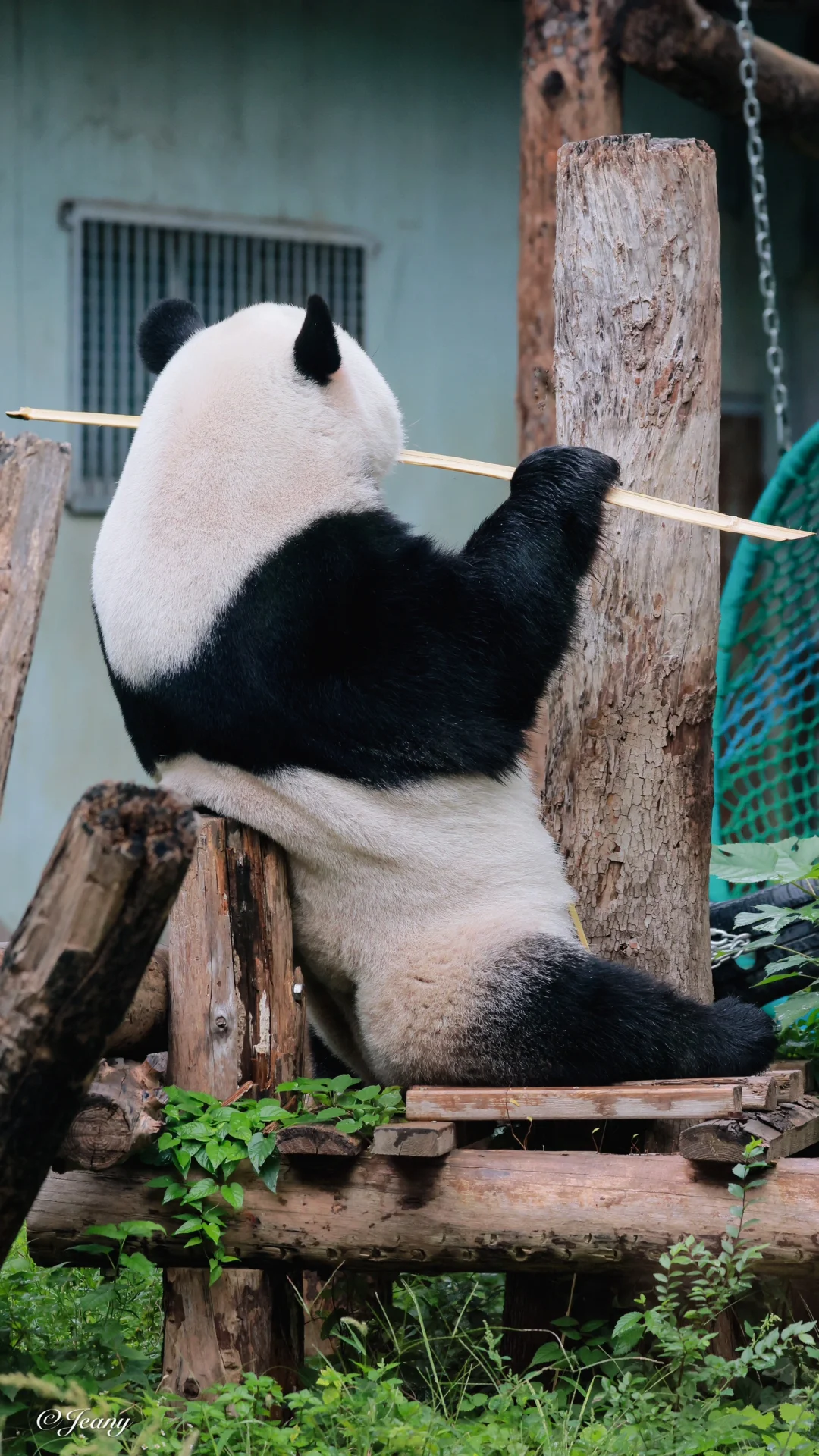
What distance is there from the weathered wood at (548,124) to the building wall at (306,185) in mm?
1656

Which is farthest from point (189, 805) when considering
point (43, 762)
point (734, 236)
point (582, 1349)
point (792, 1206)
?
point (734, 236)

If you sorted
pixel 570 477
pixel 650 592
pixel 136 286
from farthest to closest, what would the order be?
pixel 136 286
pixel 650 592
pixel 570 477

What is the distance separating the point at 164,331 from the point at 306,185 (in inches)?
150

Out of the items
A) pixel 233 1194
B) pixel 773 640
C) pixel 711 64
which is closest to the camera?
pixel 233 1194

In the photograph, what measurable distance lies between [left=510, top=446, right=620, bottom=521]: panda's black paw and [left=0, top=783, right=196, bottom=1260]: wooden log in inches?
52.6

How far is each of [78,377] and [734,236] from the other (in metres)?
3.20

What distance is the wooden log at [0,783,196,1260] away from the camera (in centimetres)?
171

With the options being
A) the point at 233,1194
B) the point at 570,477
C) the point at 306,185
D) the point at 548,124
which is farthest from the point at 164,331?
the point at 306,185

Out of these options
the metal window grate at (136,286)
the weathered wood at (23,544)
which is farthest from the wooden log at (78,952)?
the metal window grate at (136,286)

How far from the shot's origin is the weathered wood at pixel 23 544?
87.0 inches

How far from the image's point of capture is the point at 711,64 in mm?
5098

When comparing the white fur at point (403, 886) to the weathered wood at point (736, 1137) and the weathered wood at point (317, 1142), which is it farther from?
the weathered wood at point (736, 1137)

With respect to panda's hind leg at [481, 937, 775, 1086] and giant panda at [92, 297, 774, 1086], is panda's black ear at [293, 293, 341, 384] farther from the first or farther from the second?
panda's hind leg at [481, 937, 775, 1086]

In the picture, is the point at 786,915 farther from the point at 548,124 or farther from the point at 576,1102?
the point at 548,124
